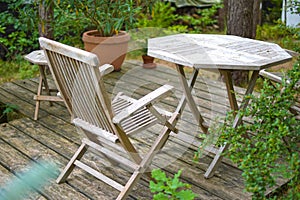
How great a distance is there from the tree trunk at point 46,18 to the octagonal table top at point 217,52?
6.38 feet

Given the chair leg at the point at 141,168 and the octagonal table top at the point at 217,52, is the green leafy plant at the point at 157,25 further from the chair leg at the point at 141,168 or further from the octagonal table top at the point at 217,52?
the chair leg at the point at 141,168

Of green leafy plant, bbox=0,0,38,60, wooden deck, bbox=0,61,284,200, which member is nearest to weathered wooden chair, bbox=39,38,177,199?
wooden deck, bbox=0,61,284,200

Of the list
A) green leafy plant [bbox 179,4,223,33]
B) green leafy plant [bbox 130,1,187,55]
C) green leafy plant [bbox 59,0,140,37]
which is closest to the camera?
green leafy plant [bbox 59,0,140,37]

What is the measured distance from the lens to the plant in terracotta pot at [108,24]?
4590 mm

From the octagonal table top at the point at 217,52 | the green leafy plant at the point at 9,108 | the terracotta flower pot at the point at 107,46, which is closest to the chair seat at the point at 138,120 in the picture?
the octagonal table top at the point at 217,52

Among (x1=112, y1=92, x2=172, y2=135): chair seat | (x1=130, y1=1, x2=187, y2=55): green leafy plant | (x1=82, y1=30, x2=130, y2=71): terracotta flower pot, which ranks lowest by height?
(x1=130, y1=1, x2=187, y2=55): green leafy plant

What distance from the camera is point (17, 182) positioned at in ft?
9.41

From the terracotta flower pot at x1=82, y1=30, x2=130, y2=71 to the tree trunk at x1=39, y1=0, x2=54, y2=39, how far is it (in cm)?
43

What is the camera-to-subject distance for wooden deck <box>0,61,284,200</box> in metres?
2.74

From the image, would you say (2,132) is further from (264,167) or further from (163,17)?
(163,17)

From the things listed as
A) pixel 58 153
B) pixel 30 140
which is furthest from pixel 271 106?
pixel 30 140

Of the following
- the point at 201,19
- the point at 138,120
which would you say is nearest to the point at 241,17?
the point at 138,120

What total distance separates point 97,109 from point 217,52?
0.99 meters

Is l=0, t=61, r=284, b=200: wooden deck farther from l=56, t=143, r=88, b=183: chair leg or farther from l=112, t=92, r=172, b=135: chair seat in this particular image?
l=112, t=92, r=172, b=135: chair seat
